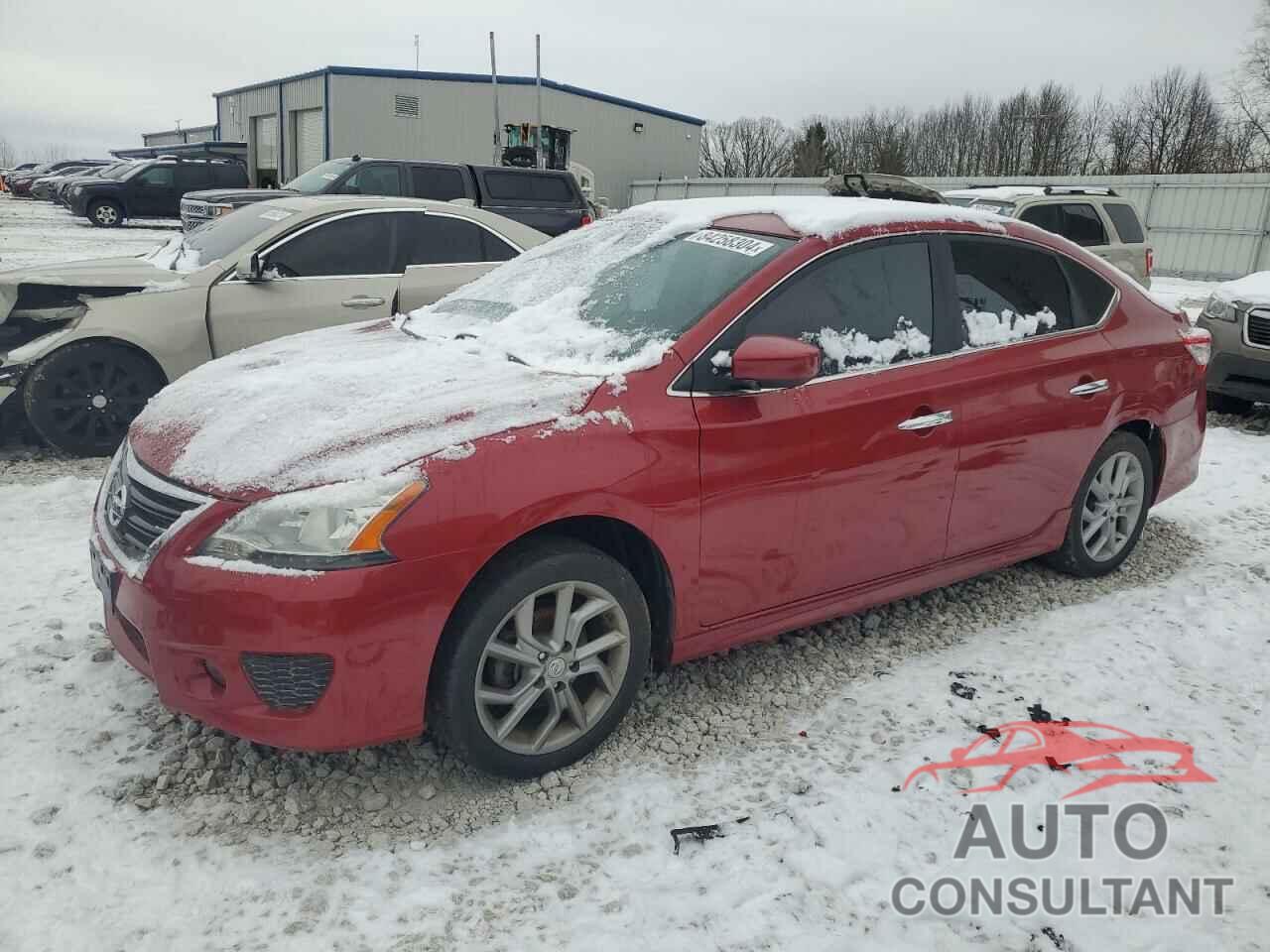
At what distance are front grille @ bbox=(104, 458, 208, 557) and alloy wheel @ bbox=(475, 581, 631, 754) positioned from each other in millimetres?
A: 930

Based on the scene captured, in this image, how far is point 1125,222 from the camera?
11508mm

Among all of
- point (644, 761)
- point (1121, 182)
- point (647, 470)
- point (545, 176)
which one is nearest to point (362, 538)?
point (647, 470)

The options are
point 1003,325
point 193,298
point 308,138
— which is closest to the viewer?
point 1003,325

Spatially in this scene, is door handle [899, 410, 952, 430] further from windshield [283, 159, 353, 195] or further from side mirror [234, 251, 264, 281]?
windshield [283, 159, 353, 195]

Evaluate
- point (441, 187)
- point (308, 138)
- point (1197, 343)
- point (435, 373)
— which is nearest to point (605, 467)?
point (435, 373)

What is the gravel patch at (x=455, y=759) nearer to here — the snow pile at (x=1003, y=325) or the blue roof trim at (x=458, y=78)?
the snow pile at (x=1003, y=325)

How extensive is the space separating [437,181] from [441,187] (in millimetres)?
94

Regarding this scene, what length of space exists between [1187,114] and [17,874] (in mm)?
49655

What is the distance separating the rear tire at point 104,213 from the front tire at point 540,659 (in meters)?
27.7

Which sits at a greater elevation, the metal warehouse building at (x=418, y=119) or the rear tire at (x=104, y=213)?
the metal warehouse building at (x=418, y=119)

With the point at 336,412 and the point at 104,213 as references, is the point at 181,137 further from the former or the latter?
A: the point at 336,412

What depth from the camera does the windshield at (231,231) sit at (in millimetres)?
6418

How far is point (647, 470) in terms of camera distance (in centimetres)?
288

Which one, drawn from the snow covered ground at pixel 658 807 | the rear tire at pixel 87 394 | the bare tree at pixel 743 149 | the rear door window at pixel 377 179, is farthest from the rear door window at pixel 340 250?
the bare tree at pixel 743 149
